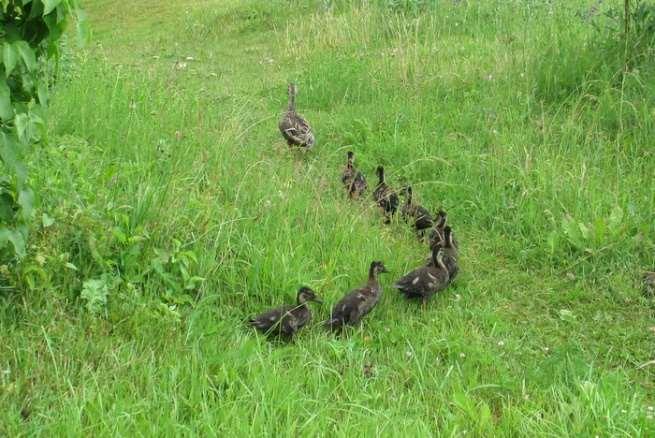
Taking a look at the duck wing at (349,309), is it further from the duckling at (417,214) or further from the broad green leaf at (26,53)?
the broad green leaf at (26,53)

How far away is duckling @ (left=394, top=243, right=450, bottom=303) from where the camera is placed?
198 inches

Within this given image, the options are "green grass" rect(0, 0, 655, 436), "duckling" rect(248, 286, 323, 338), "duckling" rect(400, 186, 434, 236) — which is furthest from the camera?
"duckling" rect(400, 186, 434, 236)

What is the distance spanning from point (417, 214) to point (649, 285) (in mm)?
1867

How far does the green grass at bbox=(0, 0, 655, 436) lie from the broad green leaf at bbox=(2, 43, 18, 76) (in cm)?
134

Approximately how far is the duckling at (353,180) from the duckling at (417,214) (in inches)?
19.0

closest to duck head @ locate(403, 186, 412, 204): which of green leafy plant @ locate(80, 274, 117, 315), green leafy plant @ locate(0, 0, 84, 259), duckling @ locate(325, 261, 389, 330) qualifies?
duckling @ locate(325, 261, 389, 330)

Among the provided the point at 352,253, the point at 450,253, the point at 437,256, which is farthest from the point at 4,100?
the point at 450,253

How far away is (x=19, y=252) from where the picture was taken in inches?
146

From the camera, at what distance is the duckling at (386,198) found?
20.7 ft

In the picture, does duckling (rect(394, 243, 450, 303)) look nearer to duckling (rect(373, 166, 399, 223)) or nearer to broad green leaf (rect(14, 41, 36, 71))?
duckling (rect(373, 166, 399, 223))

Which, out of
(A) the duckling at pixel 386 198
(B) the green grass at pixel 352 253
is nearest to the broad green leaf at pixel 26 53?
(B) the green grass at pixel 352 253

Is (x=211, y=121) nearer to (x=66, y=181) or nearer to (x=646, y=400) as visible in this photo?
(x=66, y=181)

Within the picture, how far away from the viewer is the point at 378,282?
5.04m

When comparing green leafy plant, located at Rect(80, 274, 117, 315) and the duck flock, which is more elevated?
green leafy plant, located at Rect(80, 274, 117, 315)
